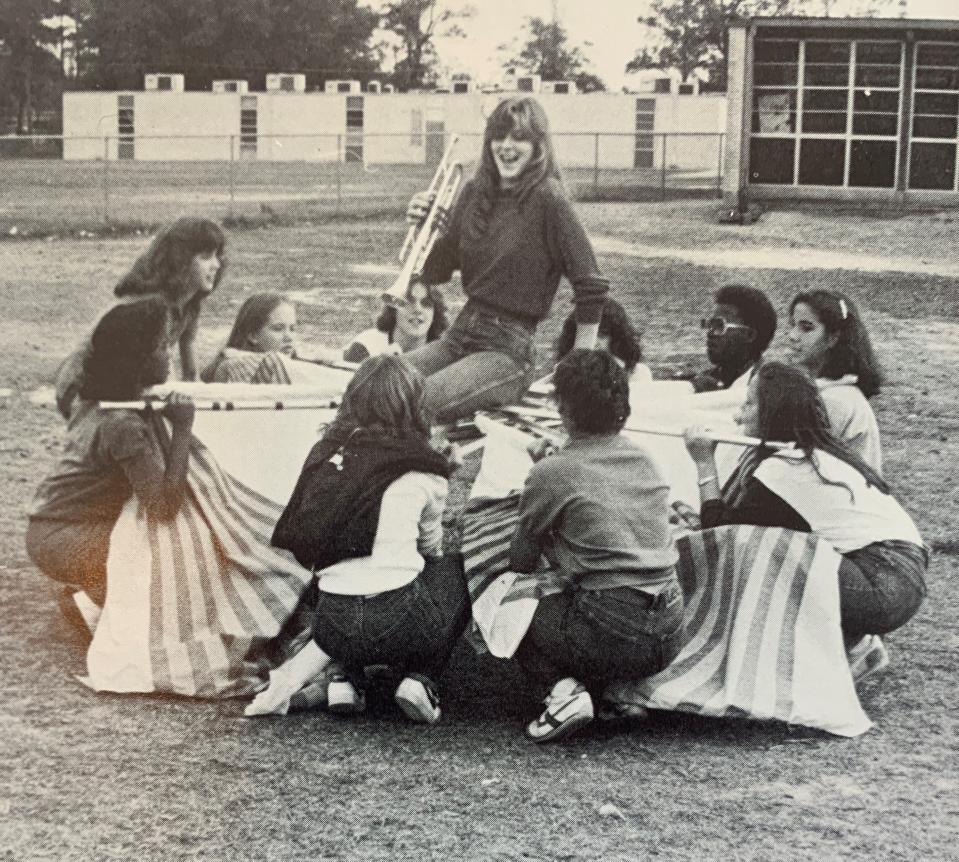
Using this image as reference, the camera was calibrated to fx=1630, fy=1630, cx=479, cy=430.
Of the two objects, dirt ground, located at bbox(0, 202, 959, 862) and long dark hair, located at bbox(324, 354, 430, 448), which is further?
long dark hair, located at bbox(324, 354, 430, 448)

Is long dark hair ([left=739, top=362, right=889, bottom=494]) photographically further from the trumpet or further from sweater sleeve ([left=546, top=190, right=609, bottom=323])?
the trumpet

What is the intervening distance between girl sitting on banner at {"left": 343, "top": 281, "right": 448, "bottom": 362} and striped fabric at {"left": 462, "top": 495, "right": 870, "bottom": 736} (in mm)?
1758

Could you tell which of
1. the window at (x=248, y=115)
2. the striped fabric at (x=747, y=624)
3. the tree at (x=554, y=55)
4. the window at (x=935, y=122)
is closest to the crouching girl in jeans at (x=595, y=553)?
the striped fabric at (x=747, y=624)

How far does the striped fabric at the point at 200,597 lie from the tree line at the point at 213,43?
46272 mm

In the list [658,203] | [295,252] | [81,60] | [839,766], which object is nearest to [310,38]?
[81,60]

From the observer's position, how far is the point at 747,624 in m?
4.88

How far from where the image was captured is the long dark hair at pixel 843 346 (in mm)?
5422

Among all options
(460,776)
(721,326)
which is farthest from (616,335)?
(460,776)

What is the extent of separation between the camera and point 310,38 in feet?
180

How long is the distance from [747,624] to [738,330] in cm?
180

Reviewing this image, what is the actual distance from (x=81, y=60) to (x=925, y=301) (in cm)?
4328

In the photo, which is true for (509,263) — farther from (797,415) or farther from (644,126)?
(644,126)

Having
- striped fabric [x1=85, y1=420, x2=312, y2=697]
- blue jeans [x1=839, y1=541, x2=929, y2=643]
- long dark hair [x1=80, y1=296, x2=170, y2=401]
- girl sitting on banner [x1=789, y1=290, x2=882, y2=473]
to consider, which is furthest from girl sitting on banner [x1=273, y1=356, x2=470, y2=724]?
girl sitting on banner [x1=789, y1=290, x2=882, y2=473]

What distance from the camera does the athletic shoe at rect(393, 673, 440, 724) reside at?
15.2ft
